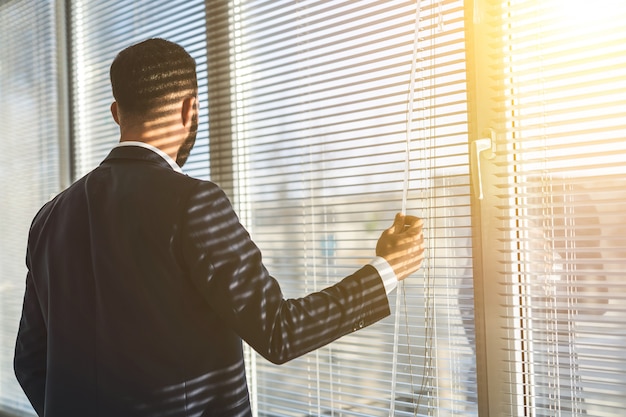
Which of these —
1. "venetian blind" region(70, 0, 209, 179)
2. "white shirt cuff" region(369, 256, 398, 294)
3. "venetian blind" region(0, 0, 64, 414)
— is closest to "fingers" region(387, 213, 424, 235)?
"white shirt cuff" region(369, 256, 398, 294)

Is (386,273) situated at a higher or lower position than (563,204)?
lower

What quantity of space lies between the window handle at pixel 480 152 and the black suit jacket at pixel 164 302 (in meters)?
0.39

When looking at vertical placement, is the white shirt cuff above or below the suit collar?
below

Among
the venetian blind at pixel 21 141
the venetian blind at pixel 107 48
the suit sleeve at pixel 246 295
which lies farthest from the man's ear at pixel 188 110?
the venetian blind at pixel 21 141

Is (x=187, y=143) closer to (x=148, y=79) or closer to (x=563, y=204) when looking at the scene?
(x=148, y=79)

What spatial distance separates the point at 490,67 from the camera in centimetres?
159

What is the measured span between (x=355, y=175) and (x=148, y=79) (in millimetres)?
692

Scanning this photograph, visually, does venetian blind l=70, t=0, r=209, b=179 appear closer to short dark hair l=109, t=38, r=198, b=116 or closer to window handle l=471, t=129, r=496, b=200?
short dark hair l=109, t=38, r=198, b=116

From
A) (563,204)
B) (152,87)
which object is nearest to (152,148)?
(152,87)

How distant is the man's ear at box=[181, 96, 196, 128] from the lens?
1.43 meters

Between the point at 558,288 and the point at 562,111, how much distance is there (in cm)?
40

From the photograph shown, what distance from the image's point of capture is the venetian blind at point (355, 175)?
5.56ft

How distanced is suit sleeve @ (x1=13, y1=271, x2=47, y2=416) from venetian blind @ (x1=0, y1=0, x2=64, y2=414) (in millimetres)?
1596

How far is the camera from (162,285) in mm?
1286
